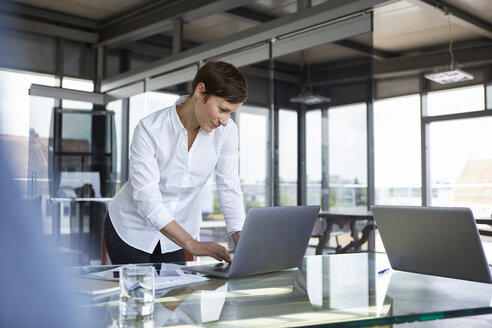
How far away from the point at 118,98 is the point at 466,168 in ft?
17.9

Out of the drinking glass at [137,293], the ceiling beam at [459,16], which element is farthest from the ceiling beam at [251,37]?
the drinking glass at [137,293]

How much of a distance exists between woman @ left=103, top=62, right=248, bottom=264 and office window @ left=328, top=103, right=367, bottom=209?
1954mm

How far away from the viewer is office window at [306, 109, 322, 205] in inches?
158

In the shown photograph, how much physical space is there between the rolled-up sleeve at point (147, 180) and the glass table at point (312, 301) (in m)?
0.38

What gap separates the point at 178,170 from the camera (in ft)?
6.38

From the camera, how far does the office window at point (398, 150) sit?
8.41 meters

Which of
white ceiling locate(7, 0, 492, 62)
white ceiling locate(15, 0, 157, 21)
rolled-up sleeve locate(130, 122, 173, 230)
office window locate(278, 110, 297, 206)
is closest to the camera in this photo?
rolled-up sleeve locate(130, 122, 173, 230)

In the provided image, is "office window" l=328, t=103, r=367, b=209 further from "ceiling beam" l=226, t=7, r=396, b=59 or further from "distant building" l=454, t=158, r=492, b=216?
"distant building" l=454, t=158, r=492, b=216

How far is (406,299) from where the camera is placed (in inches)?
46.6

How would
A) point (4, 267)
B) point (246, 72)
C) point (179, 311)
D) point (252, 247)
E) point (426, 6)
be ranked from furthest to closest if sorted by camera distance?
1. point (426, 6)
2. point (246, 72)
3. point (252, 247)
4. point (179, 311)
5. point (4, 267)

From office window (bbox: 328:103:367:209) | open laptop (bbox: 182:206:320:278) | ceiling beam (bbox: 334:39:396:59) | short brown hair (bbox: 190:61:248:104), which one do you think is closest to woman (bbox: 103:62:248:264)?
short brown hair (bbox: 190:61:248:104)

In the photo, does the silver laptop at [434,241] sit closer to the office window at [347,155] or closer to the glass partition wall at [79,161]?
the office window at [347,155]

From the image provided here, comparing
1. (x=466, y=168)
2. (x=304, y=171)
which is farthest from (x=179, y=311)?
(x=466, y=168)

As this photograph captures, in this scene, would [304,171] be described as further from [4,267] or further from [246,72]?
[4,267]
